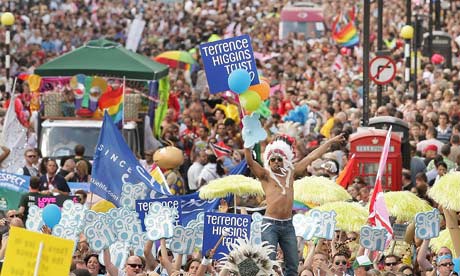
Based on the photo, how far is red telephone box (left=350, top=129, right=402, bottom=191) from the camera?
22625 mm

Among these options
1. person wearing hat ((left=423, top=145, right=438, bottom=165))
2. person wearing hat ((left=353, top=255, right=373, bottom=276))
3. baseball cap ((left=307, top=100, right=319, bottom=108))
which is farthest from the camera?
baseball cap ((left=307, top=100, right=319, bottom=108))

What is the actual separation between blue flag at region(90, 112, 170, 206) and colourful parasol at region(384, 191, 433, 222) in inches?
99.0

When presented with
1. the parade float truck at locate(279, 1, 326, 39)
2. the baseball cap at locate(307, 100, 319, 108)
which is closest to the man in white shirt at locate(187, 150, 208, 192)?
the baseball cap at locate(307, 100, 319, 108)

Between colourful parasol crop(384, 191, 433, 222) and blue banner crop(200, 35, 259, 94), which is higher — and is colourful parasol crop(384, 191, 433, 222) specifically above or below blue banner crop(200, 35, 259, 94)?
below

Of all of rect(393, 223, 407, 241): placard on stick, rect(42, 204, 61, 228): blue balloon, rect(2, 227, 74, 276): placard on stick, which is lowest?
rect(393, 223, 407, 241): placard on stick

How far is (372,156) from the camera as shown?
74.7 ft

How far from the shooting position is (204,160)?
969 inches

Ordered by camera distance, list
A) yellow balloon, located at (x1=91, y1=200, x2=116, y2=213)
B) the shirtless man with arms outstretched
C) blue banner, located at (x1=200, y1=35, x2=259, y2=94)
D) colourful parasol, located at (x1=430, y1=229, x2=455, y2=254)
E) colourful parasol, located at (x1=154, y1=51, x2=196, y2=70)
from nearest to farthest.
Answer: the shirtless man with arms outstretched
colourful parasol, located at (x1=430, y1=229, x2=455, y2=254)
blue banner, located at (x1=200, y1=35, x2=259, y2=94)
yellow balloon, located at (x1=91, y1=200, x2=116, y2=213)
colourful parasol, located at (x1=154, y1=51, x2=196, y2=70)

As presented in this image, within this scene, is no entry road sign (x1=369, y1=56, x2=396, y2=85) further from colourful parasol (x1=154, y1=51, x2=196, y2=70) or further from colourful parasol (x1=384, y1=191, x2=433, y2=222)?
colourful parasol (x1=154, y1=51, x2=196, y2=70)

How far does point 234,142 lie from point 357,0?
28.6 m

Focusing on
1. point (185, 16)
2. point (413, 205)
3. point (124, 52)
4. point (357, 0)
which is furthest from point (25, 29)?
point (413, 205)

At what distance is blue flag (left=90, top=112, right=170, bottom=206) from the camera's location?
19.5 meters

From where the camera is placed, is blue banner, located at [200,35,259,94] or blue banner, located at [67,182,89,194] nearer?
blue banner, located at [200,35,259,94]

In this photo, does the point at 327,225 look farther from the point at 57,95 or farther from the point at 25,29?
the point at 25,29
